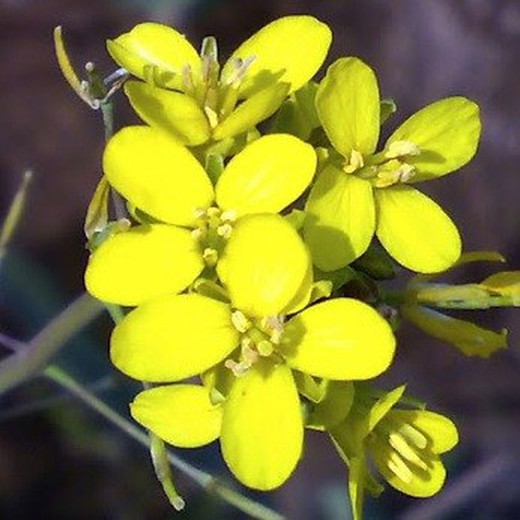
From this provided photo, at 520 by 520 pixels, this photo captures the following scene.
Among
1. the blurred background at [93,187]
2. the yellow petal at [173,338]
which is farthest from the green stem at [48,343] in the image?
the blurred background at [93,187]

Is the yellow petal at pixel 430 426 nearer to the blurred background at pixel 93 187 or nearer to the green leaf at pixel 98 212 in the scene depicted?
the green leaf at pixel 98 212

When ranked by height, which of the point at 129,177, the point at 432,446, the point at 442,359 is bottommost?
the point at 442,359

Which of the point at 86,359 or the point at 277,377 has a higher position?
the point at 277,377

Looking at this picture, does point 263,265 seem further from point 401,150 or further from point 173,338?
point 401,150

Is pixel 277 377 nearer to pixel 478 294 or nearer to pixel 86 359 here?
pixel 478 294

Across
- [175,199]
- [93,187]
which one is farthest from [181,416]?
[93,187]

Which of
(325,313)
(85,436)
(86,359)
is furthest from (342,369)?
(85,436)
